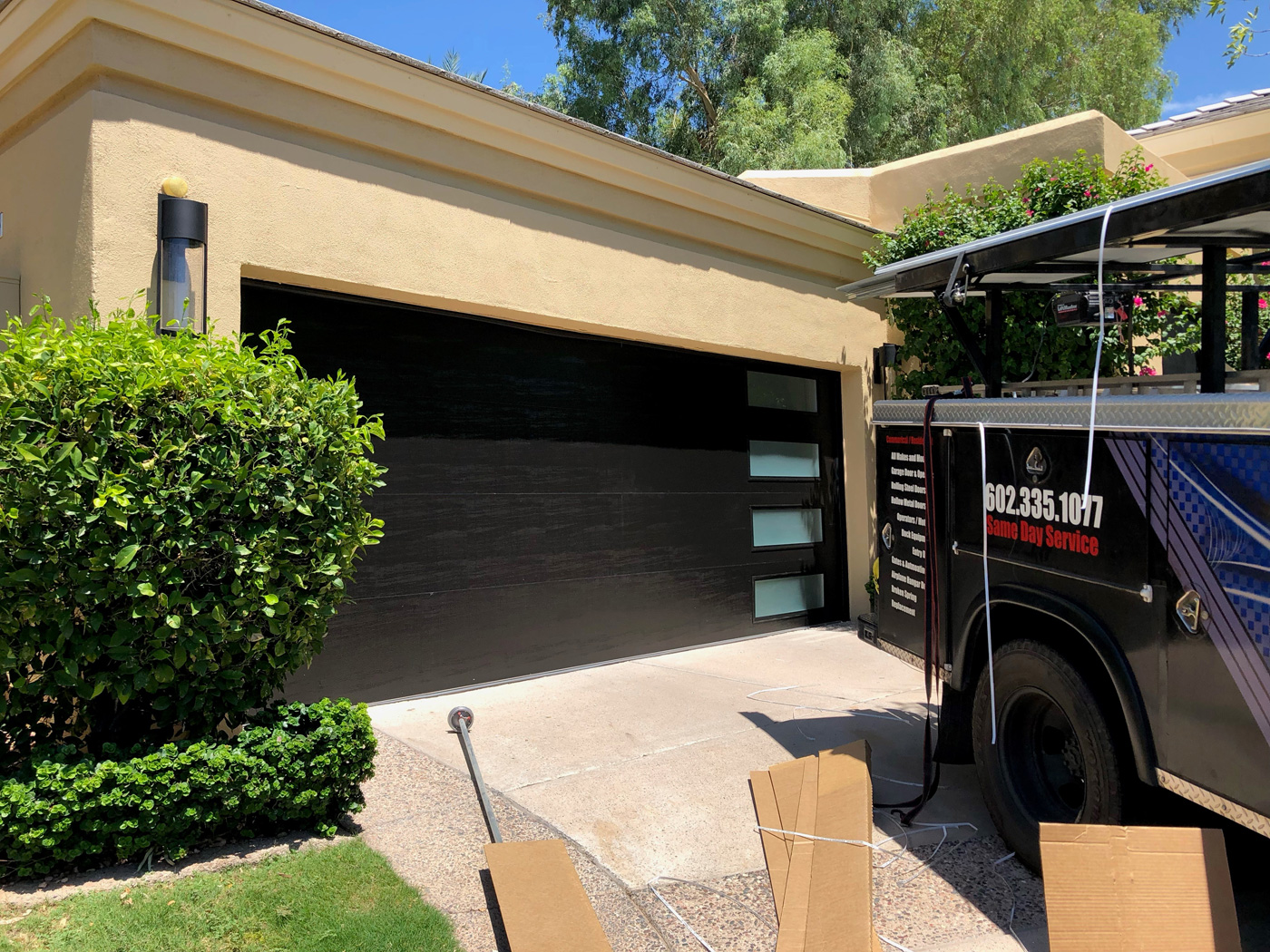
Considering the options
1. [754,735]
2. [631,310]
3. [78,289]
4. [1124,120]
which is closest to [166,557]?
[78,289]

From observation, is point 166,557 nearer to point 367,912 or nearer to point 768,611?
point 367,912

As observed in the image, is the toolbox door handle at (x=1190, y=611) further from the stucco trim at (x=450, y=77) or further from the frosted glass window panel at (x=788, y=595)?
the frosted glass window panel at (x=788, y=595)

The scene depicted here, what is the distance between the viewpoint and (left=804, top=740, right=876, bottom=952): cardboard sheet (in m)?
3.60

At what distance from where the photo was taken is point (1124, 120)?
79.8 feet

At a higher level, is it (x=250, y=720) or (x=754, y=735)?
(x=250, y=720)

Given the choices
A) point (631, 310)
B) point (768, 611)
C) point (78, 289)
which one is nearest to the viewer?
point (78, 289)

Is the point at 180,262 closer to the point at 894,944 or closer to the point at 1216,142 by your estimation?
the point at 894,944

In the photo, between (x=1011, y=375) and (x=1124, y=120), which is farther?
(x=1124, y=120)

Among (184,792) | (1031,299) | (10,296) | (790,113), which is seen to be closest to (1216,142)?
(1031,299)

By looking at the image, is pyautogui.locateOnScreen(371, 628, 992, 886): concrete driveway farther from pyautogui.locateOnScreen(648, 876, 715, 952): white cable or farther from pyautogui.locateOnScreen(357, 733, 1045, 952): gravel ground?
pyautogui.locateOnScreen(357, 733, 1045, 952): gravel ground

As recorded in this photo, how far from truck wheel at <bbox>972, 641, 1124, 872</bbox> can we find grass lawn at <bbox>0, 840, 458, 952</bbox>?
99.9 inches

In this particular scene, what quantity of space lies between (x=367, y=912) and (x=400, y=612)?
10.3 feet

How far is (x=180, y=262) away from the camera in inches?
202

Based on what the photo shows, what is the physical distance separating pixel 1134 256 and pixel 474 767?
4508 mm
